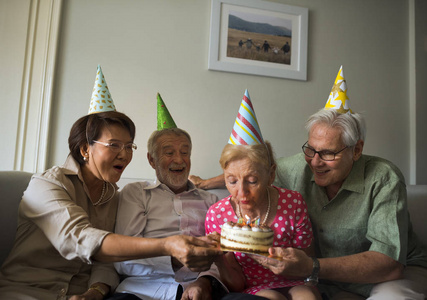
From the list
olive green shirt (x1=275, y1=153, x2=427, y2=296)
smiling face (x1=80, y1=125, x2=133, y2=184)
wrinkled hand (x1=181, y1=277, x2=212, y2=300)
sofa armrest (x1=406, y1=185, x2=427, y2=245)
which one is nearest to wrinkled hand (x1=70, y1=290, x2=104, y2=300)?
wrinkled hand (x1=181, y1=277, x2=212, y2=300)

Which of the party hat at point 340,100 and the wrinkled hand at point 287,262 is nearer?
the wrinkled hand at point 287,262

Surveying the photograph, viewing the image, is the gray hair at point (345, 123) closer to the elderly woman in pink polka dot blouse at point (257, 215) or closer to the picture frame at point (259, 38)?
the elderly woman in pink polka dot blouse at point (257, 215)

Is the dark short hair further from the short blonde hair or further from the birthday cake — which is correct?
the birthday cake

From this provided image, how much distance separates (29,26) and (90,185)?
154 cm

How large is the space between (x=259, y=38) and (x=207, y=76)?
0.54 m

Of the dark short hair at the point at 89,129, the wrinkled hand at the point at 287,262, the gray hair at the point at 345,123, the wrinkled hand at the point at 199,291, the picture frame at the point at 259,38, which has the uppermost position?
the picture frame at the point at 259,38

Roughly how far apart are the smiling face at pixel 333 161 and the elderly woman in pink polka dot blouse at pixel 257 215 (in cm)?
22

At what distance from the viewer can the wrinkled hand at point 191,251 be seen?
4.48 ft

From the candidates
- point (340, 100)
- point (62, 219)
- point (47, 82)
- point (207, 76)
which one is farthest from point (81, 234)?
point (207, 76)

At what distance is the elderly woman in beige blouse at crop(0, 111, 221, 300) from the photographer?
1.39 m

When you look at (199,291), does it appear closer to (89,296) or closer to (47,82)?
(89,296)

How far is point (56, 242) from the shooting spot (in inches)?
56.4

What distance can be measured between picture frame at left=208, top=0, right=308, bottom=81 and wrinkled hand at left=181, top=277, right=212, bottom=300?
177 centimetres

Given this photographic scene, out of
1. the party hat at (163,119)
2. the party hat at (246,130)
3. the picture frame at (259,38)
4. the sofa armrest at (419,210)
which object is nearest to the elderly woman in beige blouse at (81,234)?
the party hat at (163,119)
